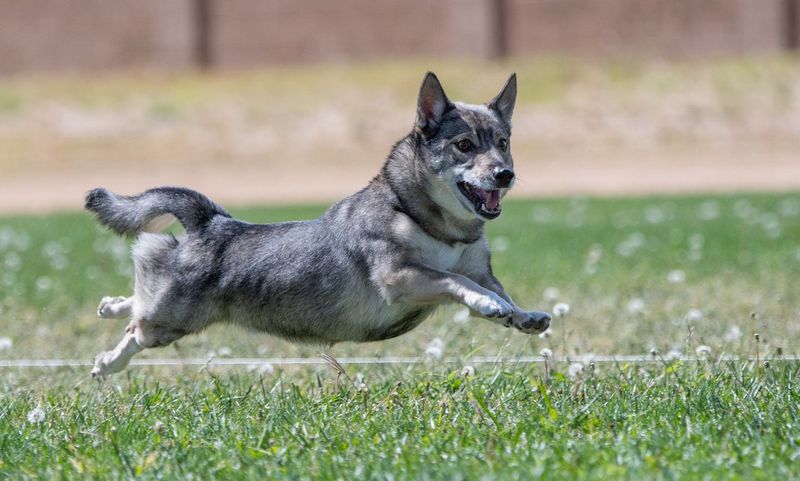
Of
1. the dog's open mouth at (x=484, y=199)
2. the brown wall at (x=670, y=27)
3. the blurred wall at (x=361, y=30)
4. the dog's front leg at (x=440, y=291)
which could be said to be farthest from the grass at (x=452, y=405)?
the blurred wall at (x=361, y=30)

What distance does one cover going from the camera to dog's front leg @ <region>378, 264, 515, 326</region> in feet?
18.0

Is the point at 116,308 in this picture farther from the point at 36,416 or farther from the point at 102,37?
the point at 102,37

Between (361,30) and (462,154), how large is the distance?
29265mm

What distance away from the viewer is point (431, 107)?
19.5 feet

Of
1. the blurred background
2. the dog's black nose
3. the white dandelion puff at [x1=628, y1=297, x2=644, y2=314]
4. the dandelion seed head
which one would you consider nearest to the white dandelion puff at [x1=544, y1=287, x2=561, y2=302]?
the dandelion seed head

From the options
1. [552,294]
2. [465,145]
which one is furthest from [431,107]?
[552,294]

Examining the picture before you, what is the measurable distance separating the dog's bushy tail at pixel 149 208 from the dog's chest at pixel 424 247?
1.16 metres

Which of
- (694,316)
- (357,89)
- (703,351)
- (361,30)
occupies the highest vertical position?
(703,351)

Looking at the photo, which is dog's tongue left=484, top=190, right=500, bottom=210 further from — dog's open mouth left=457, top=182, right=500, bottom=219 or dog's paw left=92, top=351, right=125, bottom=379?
dog's paw left=92, top=351, right=125, bottom=379

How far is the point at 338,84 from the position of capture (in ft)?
107

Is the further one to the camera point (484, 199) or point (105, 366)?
point (105, 366)

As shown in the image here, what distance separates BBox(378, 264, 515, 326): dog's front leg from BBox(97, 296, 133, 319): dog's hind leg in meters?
1.51

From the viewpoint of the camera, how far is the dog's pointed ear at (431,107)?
5.90 metres

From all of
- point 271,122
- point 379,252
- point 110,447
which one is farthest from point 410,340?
point 271,122
